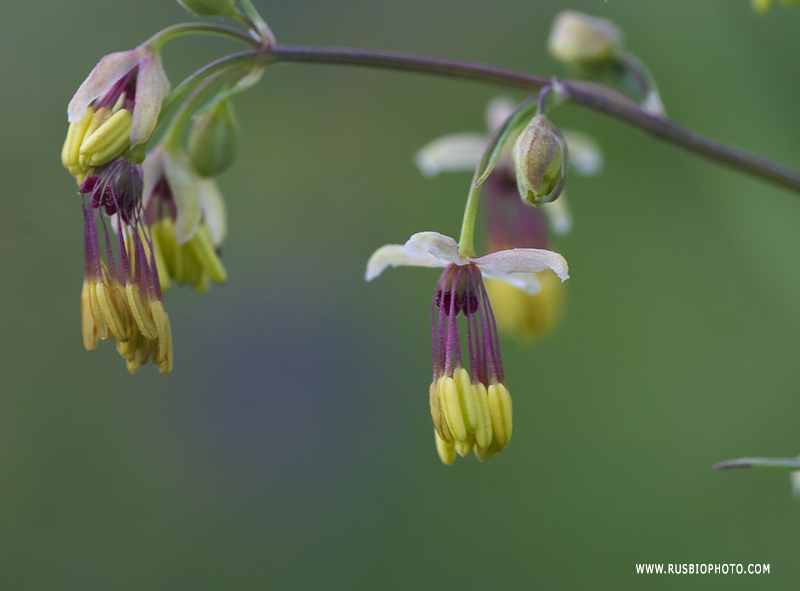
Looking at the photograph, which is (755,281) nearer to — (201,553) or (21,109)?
(201,553)

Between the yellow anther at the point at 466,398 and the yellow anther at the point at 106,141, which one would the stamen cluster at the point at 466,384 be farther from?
the yellow anther at the point at 106,141

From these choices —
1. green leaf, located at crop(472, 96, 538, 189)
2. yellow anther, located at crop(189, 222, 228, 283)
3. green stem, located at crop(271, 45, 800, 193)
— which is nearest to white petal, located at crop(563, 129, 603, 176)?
green stem, located at crop(271, 45, 800, 193)

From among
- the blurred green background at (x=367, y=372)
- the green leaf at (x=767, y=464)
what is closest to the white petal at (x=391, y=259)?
the green leaf at (x=767, y=464)

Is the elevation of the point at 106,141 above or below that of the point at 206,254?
above

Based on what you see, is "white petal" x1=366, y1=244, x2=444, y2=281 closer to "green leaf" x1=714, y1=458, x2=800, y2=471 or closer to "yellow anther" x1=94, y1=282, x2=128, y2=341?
"yellow anther" x1=94, y1=282, x2=128, y2=341

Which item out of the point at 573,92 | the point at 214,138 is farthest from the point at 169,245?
the point at 573,92

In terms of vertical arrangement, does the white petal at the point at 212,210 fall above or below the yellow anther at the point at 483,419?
above

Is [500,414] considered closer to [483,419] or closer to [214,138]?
[483,419]
